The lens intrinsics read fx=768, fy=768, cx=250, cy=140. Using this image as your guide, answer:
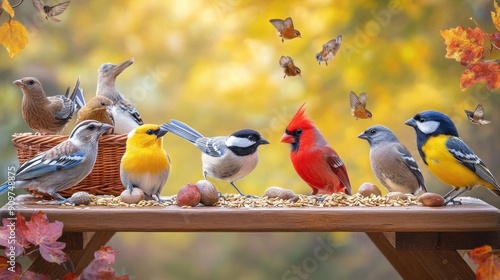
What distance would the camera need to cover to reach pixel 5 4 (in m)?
1.93

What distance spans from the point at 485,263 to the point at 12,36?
1.35 m

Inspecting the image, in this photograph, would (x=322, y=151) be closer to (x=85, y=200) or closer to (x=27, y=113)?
(x=85, y=200)

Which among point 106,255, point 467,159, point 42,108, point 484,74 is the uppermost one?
point 484,74

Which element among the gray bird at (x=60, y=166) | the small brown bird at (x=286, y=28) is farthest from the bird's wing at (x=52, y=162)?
the small brown bird at (x=286, y=28)

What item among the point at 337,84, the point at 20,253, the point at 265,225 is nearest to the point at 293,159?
the point at 265,225

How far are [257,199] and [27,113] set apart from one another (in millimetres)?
773

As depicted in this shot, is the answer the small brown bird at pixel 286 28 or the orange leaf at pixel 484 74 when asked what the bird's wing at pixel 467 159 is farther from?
the small brown bird at pixel 286 28

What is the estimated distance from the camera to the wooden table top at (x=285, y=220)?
1.95 m

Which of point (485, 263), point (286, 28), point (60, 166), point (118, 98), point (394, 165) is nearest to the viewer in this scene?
point (485, 263)

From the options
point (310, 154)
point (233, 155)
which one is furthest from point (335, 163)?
point (233, 155)

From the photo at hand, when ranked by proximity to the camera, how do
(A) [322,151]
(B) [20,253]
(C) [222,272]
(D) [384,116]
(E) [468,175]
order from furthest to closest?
1. (C) [222,272]
2. (D) [384,116]
3. (A) [322,151]
4. (E) [468,175]
5. (B) [20,253]

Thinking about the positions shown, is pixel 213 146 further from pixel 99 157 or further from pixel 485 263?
pixel 485 263

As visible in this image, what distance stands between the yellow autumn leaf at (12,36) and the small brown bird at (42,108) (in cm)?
28

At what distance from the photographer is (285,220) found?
77.2 inches
